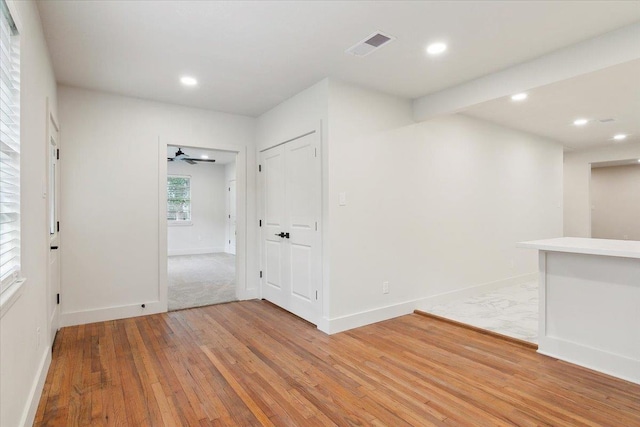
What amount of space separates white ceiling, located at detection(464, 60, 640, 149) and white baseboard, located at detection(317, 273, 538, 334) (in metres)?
2.37

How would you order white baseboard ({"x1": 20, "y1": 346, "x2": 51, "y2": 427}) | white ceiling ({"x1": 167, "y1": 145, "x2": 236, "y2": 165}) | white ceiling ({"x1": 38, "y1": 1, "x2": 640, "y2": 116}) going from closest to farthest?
1. white baseboard ({"x1": 20, "y1": 346, "x2": 51, "y2": 427})
2. white ceiling ({"x1": 38, "y1": 1, "x2": 640, "y2": 116})
3. white ceiling ({"x1": 167, "y1": 145, "x2": 236, "y2": 165})

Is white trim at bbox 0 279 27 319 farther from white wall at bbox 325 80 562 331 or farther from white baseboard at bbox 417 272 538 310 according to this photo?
white baseboard at bbox 417 272 538 310

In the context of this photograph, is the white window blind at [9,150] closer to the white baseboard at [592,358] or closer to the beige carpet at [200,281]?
the beige carpet at [200,281]

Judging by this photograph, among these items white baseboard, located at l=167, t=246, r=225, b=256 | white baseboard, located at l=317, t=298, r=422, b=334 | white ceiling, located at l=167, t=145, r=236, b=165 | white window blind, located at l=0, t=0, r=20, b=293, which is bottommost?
white baseboard, located at l=317, t=298, r=422, b=334

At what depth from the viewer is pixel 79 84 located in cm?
361

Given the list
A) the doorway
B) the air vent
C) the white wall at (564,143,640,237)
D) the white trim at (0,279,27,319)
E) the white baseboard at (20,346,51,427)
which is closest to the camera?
the white trim at (0,279,27,319)

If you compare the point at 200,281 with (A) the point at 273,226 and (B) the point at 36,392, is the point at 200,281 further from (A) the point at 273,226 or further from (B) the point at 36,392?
(B) the point at 36,392

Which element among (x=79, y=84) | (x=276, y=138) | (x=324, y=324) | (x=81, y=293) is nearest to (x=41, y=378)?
(x=81, y=293)

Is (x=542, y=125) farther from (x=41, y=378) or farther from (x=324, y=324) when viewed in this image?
(x=41, y=378)

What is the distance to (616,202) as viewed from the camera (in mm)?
9102

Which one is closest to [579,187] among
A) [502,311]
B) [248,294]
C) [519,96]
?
[502,311]

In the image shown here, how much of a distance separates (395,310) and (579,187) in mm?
6076

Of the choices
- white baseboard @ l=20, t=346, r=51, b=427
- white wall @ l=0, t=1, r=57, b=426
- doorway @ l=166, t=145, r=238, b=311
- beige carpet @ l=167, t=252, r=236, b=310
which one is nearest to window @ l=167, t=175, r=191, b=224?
doorway @ l=166, t=145, r=238, b=311

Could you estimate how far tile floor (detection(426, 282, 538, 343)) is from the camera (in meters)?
3.46
